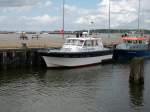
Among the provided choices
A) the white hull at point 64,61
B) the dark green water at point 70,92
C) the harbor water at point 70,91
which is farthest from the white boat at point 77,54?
the dark green water at point 70,92

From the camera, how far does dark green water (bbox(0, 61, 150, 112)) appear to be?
2041 cm

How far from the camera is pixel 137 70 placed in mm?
26375

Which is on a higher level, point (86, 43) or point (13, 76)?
point (86, 43)

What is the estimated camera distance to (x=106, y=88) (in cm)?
2612

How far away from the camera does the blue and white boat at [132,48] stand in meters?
47.0

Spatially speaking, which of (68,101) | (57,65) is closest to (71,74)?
(57,65)

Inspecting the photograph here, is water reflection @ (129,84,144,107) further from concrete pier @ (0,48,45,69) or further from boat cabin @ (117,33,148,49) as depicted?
boat cabin @ (117,33,148,49)

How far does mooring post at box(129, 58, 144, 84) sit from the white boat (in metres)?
9.91

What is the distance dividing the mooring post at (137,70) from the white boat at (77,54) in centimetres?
991

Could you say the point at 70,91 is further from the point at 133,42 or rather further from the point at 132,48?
the point at 133,42

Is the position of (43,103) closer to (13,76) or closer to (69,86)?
(69,86)

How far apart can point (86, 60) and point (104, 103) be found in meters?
17.0

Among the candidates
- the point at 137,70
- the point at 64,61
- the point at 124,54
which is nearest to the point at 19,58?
the point at 64,61

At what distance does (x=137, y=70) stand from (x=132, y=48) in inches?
868
